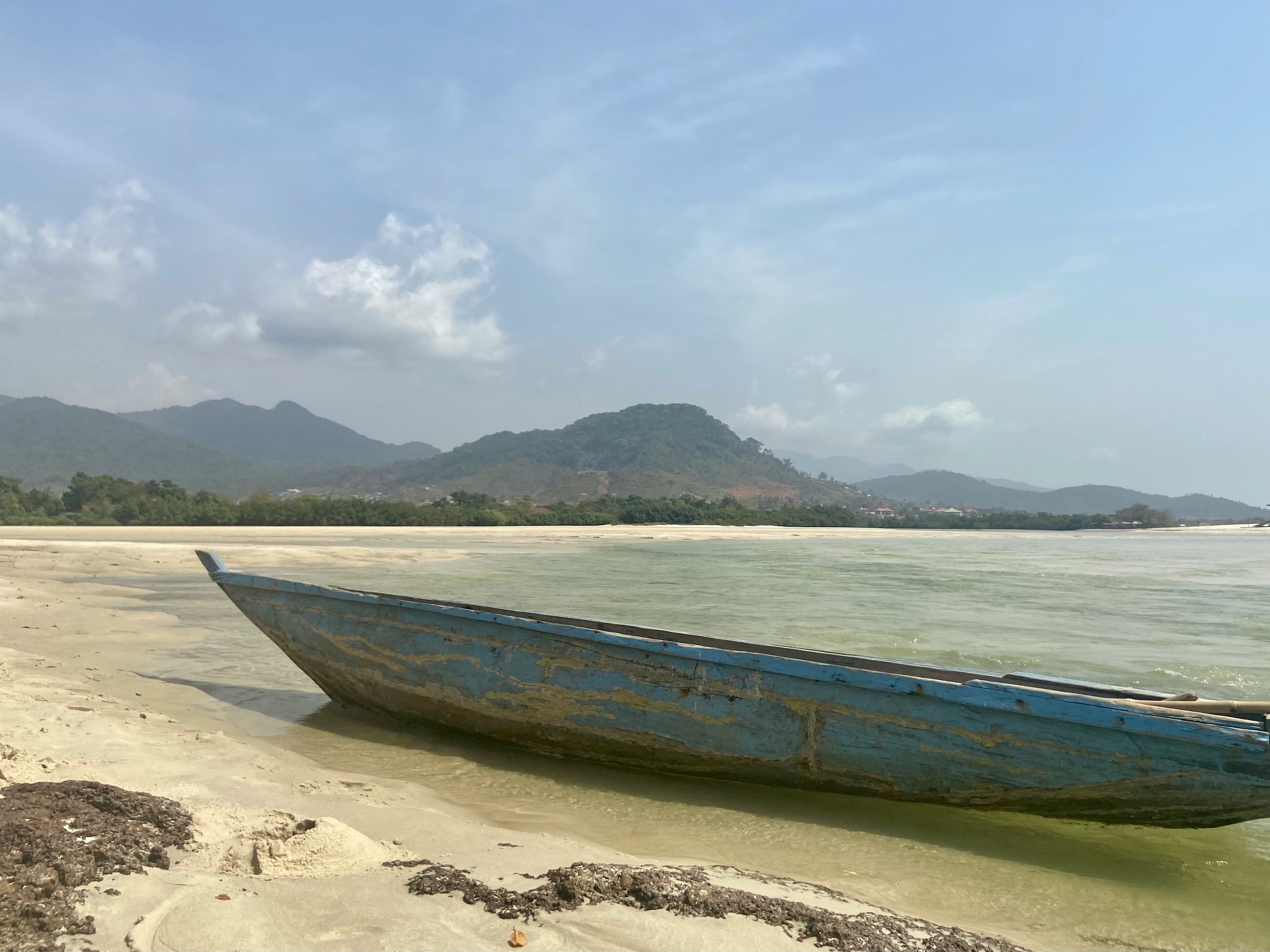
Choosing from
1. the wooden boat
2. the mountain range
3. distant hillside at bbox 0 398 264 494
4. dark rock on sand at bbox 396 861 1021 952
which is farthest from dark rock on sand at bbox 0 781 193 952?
distant hillside at bbox 0 398 264 494

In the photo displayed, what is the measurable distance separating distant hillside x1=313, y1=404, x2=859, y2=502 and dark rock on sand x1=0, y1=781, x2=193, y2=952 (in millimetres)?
83884

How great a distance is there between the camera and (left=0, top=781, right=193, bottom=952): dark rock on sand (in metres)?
2.44

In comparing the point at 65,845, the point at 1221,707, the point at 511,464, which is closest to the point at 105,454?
the point at 511,464

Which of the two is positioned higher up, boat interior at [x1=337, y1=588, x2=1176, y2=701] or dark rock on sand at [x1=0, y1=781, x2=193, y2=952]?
boat interior at [x1=337, y1=588, x2=1176, y2=701]

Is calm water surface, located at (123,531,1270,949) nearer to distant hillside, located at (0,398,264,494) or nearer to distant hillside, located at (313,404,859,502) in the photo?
distant hillside, located at (313,404,859,502)

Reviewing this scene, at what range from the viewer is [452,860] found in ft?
11.1

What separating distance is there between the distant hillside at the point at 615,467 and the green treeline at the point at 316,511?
27.5 meters

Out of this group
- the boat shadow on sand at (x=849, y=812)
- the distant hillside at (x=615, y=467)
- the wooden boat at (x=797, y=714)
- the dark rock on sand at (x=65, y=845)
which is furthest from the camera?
the distant hillside at (x=615, y=467)

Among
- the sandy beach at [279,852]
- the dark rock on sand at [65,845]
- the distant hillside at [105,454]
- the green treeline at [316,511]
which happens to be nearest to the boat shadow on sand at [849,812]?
the sandy beach at [279,852]

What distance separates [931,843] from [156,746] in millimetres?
4582

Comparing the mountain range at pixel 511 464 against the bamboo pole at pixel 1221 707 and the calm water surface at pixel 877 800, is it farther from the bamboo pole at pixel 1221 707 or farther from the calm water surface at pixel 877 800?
the bamboo pole at pixel 1221 707

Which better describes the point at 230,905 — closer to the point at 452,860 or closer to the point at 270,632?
the point at 452,860

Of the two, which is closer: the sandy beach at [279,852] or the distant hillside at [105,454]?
Result: the sandy beach at [279,852]

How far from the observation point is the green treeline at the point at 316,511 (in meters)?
38.2
